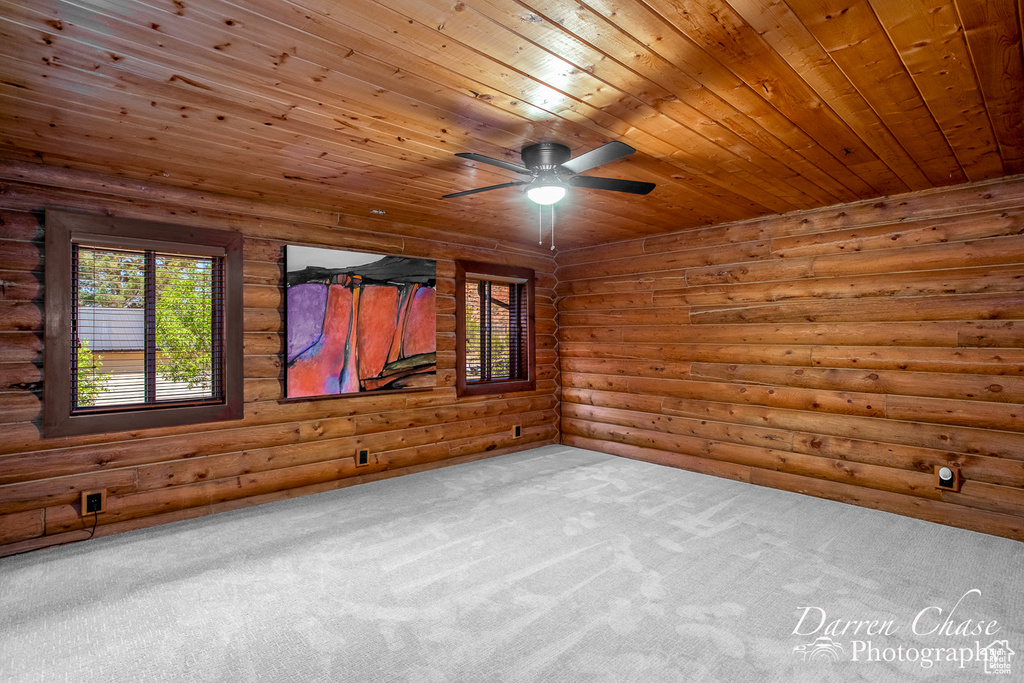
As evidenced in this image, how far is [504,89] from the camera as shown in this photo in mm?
2201

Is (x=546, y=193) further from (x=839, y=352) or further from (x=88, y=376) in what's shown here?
(x=88, y=376)

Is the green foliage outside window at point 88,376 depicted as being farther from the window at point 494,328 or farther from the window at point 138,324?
the window at point 494,328

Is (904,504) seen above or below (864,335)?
below

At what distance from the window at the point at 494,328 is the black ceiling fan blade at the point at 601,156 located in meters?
2.81

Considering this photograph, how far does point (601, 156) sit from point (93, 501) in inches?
155

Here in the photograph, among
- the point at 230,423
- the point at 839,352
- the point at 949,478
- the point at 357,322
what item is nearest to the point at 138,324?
the point at 230,423

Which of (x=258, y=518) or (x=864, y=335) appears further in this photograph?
(x=864, y=335)

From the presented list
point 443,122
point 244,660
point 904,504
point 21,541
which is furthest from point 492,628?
point 904,504

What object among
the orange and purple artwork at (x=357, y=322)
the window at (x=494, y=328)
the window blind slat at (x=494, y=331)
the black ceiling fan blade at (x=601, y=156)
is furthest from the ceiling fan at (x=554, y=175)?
the window blind slat at (x=494, y=331)

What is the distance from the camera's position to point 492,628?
223 cm

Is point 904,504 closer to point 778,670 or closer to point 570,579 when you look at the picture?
point 778,670

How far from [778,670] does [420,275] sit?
4.10 meters

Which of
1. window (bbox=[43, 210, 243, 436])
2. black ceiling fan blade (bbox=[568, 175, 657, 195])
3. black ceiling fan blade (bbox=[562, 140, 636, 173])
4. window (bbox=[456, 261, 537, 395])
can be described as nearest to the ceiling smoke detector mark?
black ceiling fan blade (bbox=[568, 175, 657, 195])

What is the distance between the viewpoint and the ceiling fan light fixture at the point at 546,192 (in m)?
2.90
